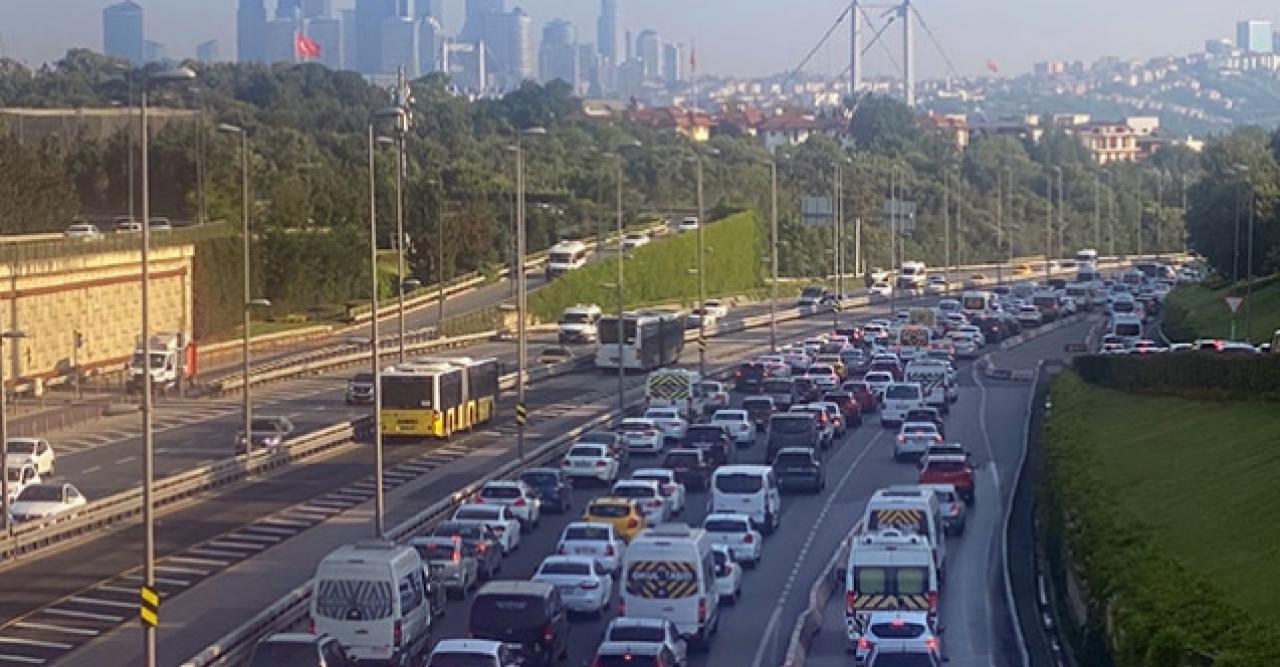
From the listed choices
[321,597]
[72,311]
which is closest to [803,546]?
[321,597]

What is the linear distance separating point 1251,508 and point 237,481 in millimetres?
22708

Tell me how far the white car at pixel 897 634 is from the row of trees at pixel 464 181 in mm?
12876

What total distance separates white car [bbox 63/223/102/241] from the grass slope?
32.5m

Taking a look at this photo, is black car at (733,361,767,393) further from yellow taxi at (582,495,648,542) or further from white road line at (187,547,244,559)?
white road line at (187,547,244,559)

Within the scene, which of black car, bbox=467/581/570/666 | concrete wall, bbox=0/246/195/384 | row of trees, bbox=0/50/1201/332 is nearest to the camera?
black car, bbox=467/581/570/666

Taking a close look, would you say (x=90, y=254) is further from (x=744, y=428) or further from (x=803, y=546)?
(x=803, y=546)

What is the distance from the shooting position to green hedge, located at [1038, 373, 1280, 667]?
71.5 ft

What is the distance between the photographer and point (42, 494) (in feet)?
132

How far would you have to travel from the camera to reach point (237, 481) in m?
46.9

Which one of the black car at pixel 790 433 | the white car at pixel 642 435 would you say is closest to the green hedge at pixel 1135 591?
the black car at pixel 790 433

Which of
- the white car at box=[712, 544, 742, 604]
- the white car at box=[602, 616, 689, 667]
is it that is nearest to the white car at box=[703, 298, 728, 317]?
the white car at box=[712, 544, 742, 604]

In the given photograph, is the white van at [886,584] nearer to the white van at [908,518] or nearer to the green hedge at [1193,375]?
the white van at [908,518]

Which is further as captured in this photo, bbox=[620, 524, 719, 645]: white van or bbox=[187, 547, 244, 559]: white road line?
bbox=[187, 547, 244, 559]: white road line

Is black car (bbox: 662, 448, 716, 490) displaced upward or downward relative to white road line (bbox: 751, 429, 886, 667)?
upward
